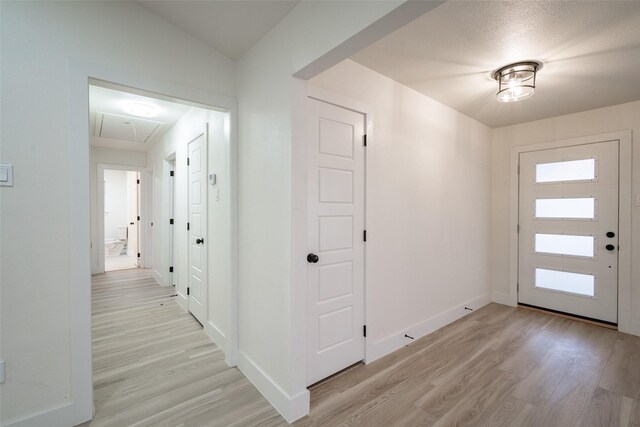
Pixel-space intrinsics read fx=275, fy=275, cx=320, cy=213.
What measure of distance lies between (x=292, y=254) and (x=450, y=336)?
223 centimetres

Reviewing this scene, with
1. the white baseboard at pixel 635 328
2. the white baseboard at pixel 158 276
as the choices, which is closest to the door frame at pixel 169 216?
the white baseboard at pixel 158 276

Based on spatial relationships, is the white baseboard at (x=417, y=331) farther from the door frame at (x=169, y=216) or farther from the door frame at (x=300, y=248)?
the door frame at (x=169, y=216)

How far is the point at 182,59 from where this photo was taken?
2.13m

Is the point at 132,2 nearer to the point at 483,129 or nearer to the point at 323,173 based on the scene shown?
the point at 323,173

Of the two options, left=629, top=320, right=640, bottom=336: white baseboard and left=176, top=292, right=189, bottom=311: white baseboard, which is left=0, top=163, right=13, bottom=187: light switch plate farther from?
left=629, top=320, right=640, bottom=336: white baseboard

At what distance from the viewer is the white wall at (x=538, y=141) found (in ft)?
10.1

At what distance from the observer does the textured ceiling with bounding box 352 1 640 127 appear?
5.61 feet

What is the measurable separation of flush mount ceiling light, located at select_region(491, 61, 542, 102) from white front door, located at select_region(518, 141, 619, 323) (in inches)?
67.4

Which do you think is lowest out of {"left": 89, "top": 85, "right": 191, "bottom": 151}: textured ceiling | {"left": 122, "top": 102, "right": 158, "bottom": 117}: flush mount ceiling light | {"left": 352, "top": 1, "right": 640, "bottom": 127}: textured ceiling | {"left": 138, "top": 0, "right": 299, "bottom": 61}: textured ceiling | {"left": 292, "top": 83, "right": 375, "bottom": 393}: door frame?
{"left": 292, "top": 83, "right": 375, "bottom": 393}: door frame

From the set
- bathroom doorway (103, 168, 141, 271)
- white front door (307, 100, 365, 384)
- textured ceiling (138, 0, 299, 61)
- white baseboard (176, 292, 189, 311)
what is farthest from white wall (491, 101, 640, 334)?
bathroom doorway (103, 168, 141, 271)

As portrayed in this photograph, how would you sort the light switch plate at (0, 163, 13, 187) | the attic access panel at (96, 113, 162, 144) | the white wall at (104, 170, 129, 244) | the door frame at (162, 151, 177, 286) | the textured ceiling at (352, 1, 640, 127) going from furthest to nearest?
the white wall at (104, 170, 129, 244), the door frame at (162, 151, 177, 286), the attic access panel at (96, 113, 162, 144), the textured ceiling at (352, 1, 640, 127), the light switch plate at (0, 163, 13, 187)

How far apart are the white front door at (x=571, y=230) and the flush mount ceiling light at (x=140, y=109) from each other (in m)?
4.99

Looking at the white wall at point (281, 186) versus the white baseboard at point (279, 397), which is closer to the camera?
the white wall at point (281, 186)

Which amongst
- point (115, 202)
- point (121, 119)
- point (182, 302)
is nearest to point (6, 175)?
point (182, 302)
